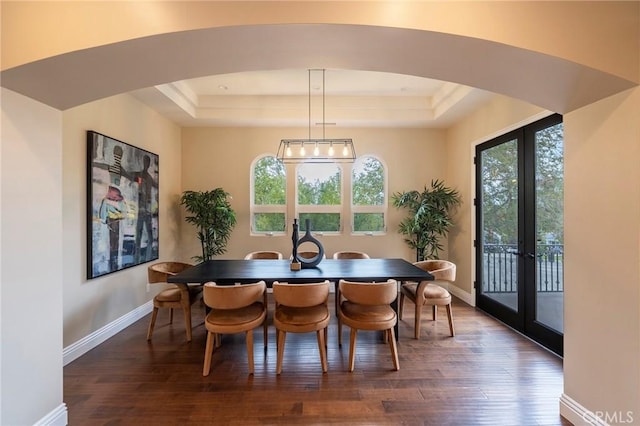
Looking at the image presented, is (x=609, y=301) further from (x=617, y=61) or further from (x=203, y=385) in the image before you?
(x=203, y=385)

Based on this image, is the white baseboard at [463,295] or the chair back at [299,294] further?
the white baseboard at [463,295]

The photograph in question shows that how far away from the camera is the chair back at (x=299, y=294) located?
241 centimetres

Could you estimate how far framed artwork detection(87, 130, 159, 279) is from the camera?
2996 mm

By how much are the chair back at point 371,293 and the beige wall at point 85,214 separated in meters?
2.68

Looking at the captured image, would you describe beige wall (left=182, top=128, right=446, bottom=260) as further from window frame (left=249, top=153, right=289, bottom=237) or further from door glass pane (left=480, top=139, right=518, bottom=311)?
door glass pane (left=480, top=139, right=518, bottom=311)

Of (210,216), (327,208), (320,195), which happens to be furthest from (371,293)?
(210,216)

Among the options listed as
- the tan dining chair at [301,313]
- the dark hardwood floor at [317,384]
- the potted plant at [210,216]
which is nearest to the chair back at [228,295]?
the tan dining chair at [301,313]

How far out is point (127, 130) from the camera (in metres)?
3.59

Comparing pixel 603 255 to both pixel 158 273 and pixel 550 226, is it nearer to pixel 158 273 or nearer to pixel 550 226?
pixel 550 226

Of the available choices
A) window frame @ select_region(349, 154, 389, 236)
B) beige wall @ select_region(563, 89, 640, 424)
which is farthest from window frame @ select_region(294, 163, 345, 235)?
beige wall @ select_region(563, 89, 640, 424)

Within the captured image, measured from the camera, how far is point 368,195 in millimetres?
5188

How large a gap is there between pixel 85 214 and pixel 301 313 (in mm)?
2427

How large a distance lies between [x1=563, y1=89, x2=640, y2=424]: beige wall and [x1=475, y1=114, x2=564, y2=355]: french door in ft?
3.81

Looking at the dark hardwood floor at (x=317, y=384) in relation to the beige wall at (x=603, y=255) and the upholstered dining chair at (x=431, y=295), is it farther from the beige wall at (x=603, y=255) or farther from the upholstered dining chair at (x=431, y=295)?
the beige wall at (x=603, y=255)
